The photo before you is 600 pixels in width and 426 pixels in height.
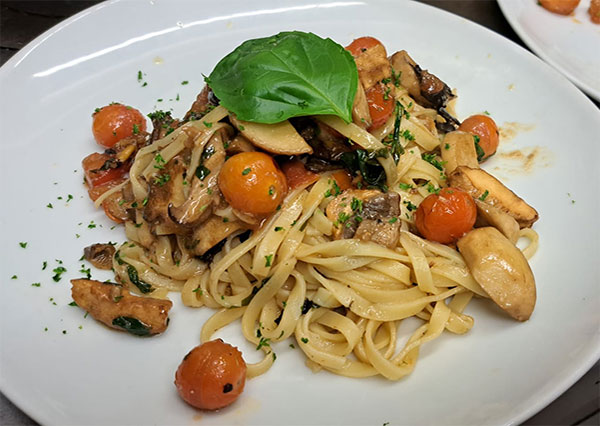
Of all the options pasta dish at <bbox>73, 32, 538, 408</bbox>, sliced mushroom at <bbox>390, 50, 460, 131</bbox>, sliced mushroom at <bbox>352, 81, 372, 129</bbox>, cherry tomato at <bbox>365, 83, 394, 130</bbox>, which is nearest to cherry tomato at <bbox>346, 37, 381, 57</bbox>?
sliced mushroom at <bbox>390, 50, 460, 131</bbox>

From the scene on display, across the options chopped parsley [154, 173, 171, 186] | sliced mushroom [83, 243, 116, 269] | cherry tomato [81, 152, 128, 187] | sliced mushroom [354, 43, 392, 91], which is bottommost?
sliced mushroom [83, 243, 116, 269]

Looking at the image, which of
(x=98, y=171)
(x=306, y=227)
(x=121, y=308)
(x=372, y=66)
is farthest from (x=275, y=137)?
(x=98, y=171)

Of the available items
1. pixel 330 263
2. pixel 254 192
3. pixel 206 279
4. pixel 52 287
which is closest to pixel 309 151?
pixel 254 192

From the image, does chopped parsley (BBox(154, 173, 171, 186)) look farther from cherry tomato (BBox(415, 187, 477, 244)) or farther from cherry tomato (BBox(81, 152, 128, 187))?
cherry tomato (BBox(415, 187, 477, 244))

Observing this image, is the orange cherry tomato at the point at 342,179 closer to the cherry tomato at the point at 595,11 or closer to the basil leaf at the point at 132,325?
the basil leaf at the point at 132,325

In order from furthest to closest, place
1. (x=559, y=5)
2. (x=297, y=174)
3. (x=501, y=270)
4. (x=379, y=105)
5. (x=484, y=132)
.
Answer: (x=559, y=5)
(x=484, y=132)
(x=379, y=105)
(x=297, y=174)
(x=501, y=270)

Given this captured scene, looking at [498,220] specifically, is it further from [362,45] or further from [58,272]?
[58,272]
